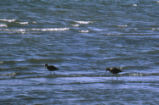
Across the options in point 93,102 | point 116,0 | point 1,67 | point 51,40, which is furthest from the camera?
point 116,0

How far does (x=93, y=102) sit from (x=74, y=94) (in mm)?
787

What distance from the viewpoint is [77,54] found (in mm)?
16078

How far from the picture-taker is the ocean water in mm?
10930

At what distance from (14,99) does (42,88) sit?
1239 mm

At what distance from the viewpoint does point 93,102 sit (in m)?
10.2

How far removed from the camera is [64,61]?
15117 millimetres

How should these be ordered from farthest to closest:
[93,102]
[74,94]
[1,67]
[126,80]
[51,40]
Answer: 1. [51,40]
2. [1,67]
3. [126,80]
4. [74,94]
5. [93,102]

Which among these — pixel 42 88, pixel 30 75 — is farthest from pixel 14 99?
pixel 30 75

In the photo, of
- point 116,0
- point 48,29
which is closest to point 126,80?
point 48,29

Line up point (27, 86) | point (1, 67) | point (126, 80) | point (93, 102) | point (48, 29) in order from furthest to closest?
point (48, 29) < point (1, 67) < point (126, 80) < point (27, 86) < point (93, 102)

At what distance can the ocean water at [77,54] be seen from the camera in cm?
1093

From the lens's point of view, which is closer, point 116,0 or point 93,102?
point 93,102

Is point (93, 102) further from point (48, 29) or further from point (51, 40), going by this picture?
point (48, 29)

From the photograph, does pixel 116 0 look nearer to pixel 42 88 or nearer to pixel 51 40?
pixel 51 40
